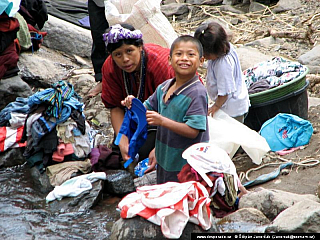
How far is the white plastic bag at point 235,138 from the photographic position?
14.7 feet

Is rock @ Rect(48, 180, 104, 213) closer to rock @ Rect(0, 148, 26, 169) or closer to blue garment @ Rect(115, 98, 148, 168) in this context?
blue garment @ Rect(115, 98, 148, 168)

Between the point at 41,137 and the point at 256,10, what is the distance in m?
7.58

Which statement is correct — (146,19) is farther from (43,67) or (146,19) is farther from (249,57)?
(249,57)

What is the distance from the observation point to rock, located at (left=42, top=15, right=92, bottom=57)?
26.1ft

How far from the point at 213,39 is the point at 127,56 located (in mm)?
808

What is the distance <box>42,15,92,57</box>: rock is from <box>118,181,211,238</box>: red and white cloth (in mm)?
5214

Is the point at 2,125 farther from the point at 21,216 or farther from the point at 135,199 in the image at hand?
the point at 135,199

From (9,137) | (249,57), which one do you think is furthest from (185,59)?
(249,57)

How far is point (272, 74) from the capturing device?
5.73 metres

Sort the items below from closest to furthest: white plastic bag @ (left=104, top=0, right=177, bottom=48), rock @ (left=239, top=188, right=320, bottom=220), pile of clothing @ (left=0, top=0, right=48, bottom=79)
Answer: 1. rock @ (left=239, top=188, right=320, bottom=220)
2. white plastic bag @ (left=104, top=0, right=177, bottom=48)
3. pile of clothing @ (left=0, top=0, right=48, bottom=79)

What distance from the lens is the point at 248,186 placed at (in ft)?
14.9

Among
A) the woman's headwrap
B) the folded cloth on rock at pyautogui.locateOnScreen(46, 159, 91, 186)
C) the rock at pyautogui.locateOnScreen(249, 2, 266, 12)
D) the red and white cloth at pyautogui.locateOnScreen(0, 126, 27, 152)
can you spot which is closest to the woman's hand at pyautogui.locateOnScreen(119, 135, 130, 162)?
the folded cloth on rock at pyautogui.locateOnScreen(46, 159, 91, 186)

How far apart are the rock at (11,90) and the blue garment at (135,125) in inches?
112

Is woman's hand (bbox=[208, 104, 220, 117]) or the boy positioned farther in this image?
woman's hand (bbox=[208, 104, 220, 117])
